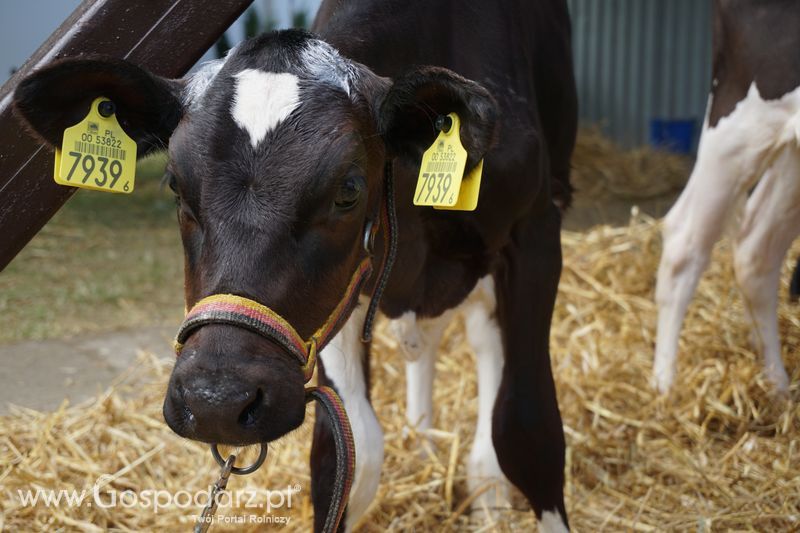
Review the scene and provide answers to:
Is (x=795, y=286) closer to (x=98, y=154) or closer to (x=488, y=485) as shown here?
(x=488, y=485)

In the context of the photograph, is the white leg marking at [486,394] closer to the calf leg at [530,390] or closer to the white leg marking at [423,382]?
the white leg marking at [423,382]

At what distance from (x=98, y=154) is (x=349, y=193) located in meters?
→ 0.60

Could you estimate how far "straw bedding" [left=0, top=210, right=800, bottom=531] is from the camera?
123 inches

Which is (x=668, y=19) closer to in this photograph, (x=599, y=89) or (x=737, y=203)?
(x=599, y=89)

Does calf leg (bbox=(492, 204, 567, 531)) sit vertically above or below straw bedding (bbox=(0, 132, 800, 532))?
above

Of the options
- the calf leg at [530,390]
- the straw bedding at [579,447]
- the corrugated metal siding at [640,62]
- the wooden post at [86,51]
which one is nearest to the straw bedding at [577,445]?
the straw bedding at [579,447]

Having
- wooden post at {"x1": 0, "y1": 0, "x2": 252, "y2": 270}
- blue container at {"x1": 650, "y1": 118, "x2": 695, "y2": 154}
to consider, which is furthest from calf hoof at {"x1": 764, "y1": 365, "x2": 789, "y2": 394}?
blue container at {"x1": 650, "y1": 118, "x2": 695, "y2": 154}

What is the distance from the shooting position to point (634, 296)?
15.8ft

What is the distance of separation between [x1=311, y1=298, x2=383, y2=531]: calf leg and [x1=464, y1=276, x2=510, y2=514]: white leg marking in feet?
1.58

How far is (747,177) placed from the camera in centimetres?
370

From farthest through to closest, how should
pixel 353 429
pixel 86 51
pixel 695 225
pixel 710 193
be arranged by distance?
pixel 695 225 < pixel 710 193 < pixel 353 429 < pixel 86 51

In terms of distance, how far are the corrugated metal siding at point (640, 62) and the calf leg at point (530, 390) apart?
6857 millimetres

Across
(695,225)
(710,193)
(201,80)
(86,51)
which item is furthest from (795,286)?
(86,51)

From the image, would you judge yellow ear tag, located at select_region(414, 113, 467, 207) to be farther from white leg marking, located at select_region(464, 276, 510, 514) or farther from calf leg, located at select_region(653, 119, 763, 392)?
calf leg, located at select_region(653, 119, 763, 392)
